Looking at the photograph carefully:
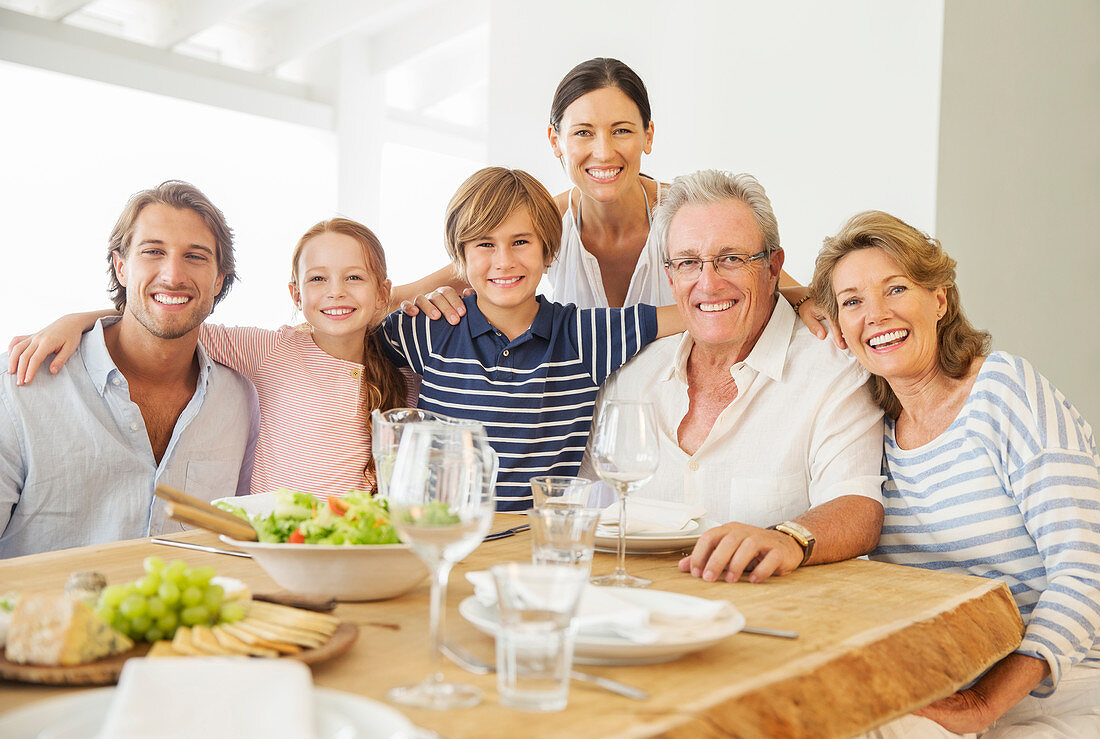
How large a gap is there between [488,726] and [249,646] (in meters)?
0.25

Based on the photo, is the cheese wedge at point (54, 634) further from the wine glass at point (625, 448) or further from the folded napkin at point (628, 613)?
the wine glass at point (625, 448)

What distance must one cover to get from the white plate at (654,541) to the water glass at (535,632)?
67cm

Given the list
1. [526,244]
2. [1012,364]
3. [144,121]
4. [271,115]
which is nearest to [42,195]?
[144,121]

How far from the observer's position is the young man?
2023 millimetres

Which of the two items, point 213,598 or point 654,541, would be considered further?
point 654,541

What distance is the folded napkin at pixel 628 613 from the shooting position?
95 cm

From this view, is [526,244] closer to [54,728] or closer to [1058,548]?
[1058,548]

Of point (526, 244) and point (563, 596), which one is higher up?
point (526, 244)

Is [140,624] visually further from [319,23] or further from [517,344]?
[319,23]

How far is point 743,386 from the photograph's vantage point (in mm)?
2021

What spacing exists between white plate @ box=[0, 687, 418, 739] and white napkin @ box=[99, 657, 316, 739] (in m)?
0.02

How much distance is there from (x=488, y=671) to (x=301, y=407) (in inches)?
59.3

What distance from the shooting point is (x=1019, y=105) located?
369cm

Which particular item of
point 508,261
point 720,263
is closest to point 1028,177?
point 720,263
